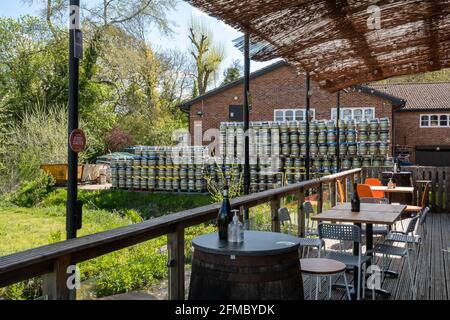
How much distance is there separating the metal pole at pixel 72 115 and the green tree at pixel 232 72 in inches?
1403

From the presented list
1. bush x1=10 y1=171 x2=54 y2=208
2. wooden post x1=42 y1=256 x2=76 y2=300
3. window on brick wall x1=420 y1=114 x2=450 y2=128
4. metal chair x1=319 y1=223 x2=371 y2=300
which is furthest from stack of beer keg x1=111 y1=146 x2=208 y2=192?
wooden post x1=42 y1=256 x2=76 y2=300

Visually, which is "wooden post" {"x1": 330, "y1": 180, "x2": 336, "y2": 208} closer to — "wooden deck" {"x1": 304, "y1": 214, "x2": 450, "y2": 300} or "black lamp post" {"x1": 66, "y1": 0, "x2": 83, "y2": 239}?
"wooden deck" {"x1": 304, "y1": 214, "x2": 450, "y2": 300}

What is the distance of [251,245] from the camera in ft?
8.96

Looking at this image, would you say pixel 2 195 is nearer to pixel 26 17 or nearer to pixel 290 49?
pixel 26 17

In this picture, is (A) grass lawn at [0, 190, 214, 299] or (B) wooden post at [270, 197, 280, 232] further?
(B) wooden post at [270, 197, 280, 232]

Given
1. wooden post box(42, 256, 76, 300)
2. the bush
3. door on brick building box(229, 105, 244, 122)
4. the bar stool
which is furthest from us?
door on brick building box(229, 105, 244, 122)

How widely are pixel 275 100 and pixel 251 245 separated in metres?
21.8

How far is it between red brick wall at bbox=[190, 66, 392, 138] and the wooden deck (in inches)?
609

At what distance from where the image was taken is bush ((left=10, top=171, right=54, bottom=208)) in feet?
67.2

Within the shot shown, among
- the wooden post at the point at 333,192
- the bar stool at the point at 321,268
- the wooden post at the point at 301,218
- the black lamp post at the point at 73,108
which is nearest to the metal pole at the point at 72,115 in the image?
the black lamp post at the point at 73,108

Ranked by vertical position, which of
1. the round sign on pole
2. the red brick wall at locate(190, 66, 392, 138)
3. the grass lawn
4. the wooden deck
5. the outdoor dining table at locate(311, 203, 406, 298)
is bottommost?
the grass lawn

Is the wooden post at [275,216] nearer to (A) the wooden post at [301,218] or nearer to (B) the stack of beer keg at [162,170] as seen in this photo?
(A) the wooden post at [301,218]

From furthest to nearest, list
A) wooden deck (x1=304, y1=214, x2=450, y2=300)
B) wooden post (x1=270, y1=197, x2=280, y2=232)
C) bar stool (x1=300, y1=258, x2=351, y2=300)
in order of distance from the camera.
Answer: wooden post (x1=270, y1=197, x2=280, y2=232) < wooden deck (x1=304, y1=214, x2=450, y2=300) < bar stool (x1=300, y1=258, x2=351, y2=300)

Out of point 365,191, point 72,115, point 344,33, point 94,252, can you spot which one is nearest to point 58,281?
point 94,252
